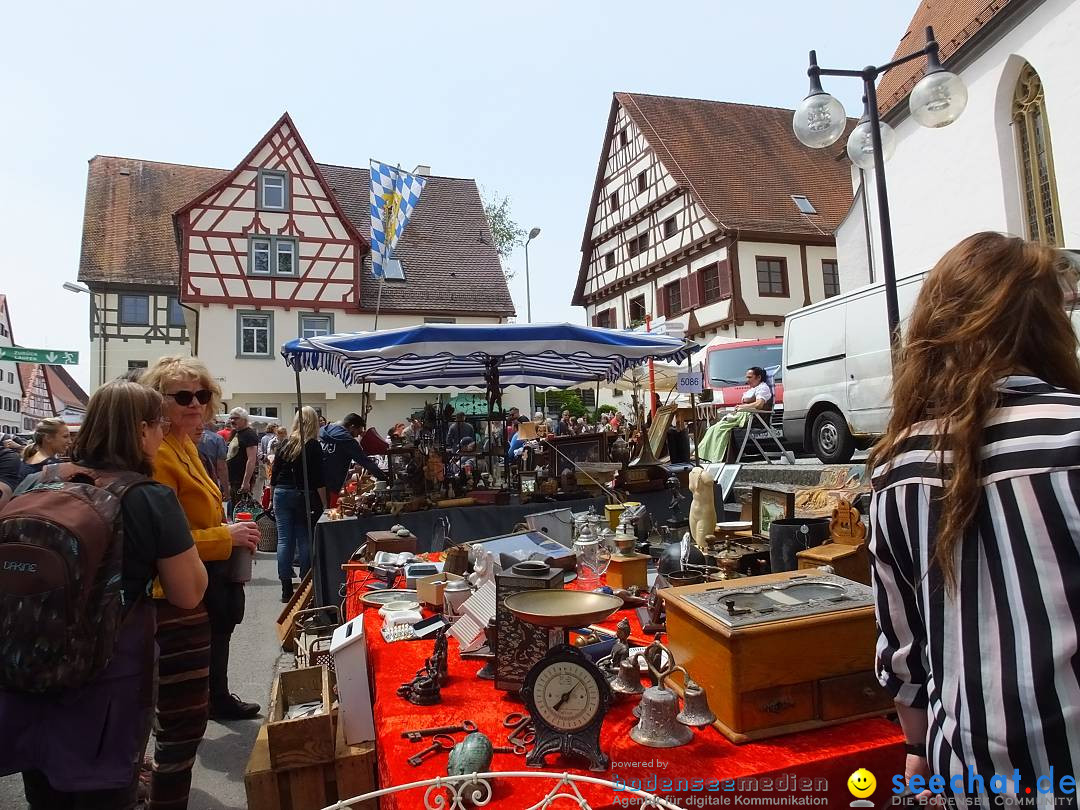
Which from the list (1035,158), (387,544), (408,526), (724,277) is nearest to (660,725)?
(387,544)

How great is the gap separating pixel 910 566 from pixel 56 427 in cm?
Result: 641

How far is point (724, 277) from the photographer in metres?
21.7

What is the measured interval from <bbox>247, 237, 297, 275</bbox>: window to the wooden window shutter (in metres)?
14.0

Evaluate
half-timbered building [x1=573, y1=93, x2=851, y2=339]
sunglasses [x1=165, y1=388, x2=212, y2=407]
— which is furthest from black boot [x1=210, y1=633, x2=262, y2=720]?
half-timbered building [x1=573, y1=93, x2=851, y2=339]

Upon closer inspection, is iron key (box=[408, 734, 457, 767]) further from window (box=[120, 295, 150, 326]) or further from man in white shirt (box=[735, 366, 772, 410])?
window (box=[120, 295, 150, 326])

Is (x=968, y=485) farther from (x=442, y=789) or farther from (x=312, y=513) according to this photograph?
(x=312, y=513)

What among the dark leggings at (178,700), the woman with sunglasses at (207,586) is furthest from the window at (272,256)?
the dark leggings at (178,700)

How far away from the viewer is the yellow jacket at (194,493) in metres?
2.66

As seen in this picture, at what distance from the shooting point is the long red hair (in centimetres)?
114

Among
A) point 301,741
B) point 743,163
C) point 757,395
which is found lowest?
point 301,741

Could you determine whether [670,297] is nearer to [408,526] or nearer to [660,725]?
[408,526]

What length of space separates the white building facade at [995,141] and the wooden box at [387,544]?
8649 millimetres

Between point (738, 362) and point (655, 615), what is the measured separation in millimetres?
12664

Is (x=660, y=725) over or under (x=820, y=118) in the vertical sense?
under
